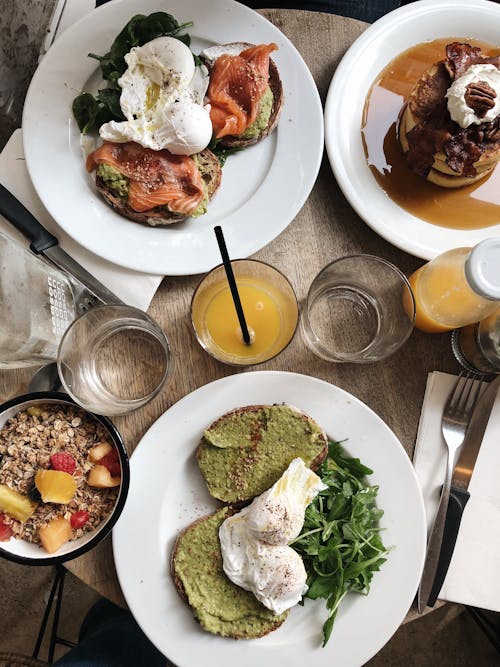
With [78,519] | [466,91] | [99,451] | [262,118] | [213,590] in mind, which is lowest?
[213,590]

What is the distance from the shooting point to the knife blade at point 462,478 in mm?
1608

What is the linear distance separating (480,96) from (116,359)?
120 cm

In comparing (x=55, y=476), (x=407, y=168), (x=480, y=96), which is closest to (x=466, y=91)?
(x=480, y=96)

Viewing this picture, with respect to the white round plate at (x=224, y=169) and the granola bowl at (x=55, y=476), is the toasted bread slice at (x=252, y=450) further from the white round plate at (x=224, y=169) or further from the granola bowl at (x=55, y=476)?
the white round plate at (x=224, y=169)

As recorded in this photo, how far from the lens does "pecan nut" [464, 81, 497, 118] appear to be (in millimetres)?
1522

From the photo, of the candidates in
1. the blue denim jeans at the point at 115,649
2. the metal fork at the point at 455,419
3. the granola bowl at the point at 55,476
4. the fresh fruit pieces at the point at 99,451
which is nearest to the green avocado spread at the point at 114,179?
the granola bowl at the point at 55,476

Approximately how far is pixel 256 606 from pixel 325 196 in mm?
1159

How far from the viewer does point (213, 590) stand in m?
1.55

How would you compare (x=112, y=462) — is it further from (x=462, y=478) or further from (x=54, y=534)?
(x=462, y=478)

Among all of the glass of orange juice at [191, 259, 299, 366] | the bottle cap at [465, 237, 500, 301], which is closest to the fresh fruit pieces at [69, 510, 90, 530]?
the glass of orange juice at [191, 259, 299, 366]

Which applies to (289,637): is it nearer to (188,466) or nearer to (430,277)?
(188,466)

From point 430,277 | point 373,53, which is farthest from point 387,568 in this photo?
point 373,53

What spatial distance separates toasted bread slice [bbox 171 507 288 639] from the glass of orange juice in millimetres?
439

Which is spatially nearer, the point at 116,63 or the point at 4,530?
the point at 4,530
